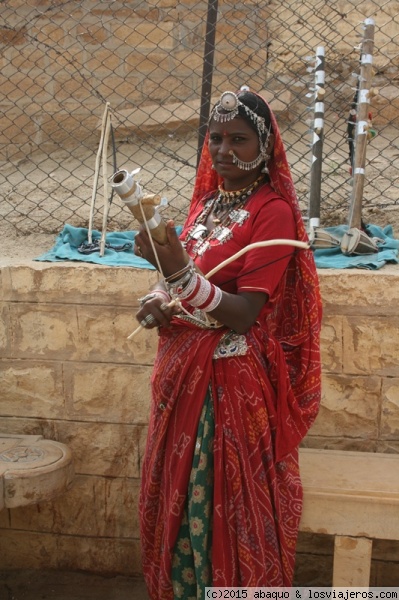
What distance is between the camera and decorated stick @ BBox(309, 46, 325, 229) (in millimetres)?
3703

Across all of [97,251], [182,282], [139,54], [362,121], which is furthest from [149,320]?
[139,54]

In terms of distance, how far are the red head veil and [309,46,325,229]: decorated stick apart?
3.93 ft

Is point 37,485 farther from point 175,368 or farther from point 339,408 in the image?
point 339,408

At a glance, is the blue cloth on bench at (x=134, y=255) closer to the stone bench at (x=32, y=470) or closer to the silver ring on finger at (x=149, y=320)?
the stone bench at (x=32, y=470)

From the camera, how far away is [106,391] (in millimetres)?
3516

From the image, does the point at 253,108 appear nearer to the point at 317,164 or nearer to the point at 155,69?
the point at 317,164

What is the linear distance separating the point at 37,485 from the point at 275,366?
1.26 m

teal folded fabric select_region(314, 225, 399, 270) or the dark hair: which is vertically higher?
the dark hair

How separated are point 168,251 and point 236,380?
55 cm

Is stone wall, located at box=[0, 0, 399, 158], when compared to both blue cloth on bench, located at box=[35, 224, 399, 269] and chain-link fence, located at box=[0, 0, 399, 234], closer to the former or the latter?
chain-link fence, located at box=[0, 0, 399, 234]

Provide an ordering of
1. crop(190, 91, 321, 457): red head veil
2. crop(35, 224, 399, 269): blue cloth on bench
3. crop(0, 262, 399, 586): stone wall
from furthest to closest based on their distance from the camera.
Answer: crop(35, 224, 399, 269): blue cloth on bench < crop(0, 262, 399, 586): stone wall < crop(190, 91, 321, 457): red head veil

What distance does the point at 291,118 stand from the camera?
5.64 metres

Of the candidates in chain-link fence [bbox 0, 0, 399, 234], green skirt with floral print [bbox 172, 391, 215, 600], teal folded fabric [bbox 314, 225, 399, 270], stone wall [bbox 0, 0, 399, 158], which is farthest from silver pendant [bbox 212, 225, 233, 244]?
stone wall [bbox 0, 0, 399, 158]

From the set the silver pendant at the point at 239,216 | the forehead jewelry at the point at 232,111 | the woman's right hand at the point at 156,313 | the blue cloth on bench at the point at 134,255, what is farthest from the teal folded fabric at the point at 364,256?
the woman's right hand at the point at 156,313
